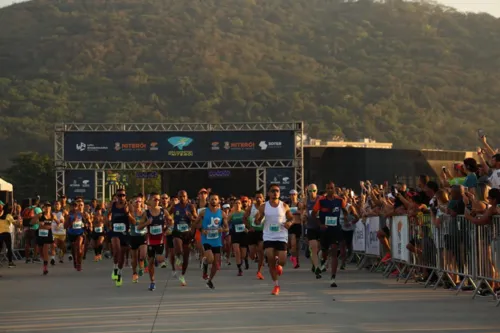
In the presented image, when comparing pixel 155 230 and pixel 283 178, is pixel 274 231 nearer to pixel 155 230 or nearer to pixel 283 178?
pixel 155 230

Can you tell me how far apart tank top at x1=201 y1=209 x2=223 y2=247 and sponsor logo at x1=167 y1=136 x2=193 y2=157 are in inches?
1417


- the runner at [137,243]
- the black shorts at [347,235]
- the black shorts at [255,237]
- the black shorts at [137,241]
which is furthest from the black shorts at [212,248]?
the black shorts at [347,235]

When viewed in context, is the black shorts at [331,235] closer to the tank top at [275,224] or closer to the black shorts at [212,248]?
the black shorts at [212,248]

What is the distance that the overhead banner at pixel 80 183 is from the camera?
184ft

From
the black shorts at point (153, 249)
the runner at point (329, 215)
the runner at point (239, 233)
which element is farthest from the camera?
the runner at point (239, 233)

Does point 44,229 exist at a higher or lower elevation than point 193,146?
lower

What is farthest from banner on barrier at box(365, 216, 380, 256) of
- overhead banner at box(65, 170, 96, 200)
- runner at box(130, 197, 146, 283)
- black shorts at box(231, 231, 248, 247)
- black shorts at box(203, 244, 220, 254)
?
overhead banner at box(65, 170, 96, 200)

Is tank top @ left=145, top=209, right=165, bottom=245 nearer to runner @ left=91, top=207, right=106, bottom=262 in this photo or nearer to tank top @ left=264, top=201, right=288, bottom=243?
tank top @ left=264, top=201, right=288, bottom=243

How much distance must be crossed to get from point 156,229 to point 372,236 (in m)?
6.88

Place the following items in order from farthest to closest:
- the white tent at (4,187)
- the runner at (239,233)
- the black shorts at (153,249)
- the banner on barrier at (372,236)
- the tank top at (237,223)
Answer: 1. the white tent at (4,187)
2. the tank top at (237,223)
3. the runner at (239,233)
4. the banner on barrier at (372,236)
5. the black shorts at (153,249)

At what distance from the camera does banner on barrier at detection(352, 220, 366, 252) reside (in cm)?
2833

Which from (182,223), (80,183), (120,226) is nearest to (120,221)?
(120,226)

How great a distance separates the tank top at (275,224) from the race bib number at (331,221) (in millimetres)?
2555

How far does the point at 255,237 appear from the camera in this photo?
27266 millimetres
